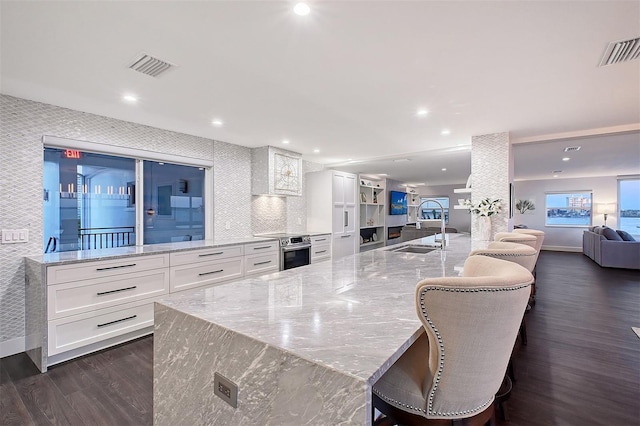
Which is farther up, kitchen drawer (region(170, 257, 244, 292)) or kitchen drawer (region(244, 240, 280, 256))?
kitchen drawer (region(244, 240, 280, 256))

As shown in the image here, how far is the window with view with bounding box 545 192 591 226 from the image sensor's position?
9.50m

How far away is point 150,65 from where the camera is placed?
2.19 m

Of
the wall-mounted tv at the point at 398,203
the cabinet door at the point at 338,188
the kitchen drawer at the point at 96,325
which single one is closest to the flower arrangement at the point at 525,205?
the wall-mounted tv at the point at 398,203

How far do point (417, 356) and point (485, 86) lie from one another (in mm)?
2354

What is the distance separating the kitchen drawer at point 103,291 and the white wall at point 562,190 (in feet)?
36.8

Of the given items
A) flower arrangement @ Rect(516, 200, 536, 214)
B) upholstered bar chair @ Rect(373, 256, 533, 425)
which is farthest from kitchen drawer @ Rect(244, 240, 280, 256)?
flower arrangement @ Rect(516, 200, 536, 214)

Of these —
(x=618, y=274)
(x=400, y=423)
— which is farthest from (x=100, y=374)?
(x=618, y=274)

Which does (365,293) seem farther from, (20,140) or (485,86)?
(20,140)

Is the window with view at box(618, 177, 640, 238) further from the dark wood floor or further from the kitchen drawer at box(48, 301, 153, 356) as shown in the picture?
the kitchen drawer at box(48, 301, 153, 356)

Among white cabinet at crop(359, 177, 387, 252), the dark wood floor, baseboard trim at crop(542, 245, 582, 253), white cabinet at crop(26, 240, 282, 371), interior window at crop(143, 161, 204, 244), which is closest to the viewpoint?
the dark wood floor

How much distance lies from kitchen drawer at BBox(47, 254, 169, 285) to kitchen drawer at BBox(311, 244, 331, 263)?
250 centimetres

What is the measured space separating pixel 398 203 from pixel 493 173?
5.21 meters

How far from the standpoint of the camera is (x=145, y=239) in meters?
3.81

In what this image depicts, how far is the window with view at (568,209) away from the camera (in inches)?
374
